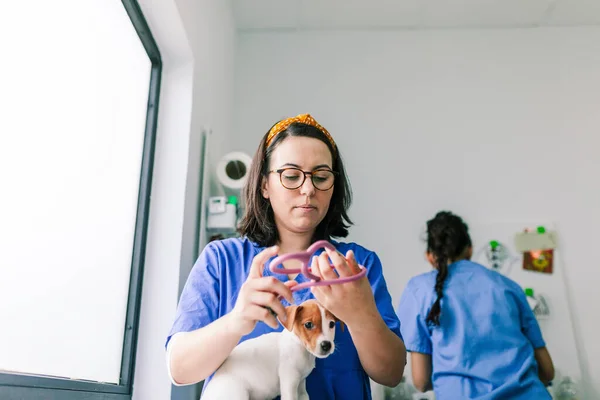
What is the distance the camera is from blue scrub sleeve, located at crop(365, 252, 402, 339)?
88 centimetres

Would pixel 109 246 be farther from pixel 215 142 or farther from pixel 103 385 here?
pixel 215 142

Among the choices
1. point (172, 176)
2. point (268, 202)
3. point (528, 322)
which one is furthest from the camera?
point (528, 322)

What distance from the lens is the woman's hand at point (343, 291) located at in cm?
66

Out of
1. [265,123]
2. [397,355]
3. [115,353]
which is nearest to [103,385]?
[115,353]

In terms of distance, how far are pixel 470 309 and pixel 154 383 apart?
1.03 meters

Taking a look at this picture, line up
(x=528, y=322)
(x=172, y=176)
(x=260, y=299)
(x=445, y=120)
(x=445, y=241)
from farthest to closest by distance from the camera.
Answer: (x=445, y=120) < (x=445, y=241) < (x=528, y=322) < (x=172, y=176) < (x=260, y=299)

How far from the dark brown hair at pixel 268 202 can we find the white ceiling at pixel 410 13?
188cm

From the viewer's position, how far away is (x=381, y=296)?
0.90 m

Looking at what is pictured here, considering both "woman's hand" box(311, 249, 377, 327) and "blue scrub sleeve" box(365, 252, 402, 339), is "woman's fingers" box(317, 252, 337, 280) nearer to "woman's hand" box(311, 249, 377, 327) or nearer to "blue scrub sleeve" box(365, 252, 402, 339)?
"woman's hand" box(311, 249, 377, 327)

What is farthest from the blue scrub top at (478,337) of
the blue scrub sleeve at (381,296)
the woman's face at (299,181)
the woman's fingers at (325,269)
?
the woman's fingers at (325,269)

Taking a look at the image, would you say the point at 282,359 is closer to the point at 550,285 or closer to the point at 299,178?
the point at 299,178

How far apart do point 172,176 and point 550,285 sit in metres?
1.90

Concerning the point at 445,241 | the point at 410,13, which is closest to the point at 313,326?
the point at 445,241

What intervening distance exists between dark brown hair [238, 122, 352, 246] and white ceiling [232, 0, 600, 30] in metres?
1.88
